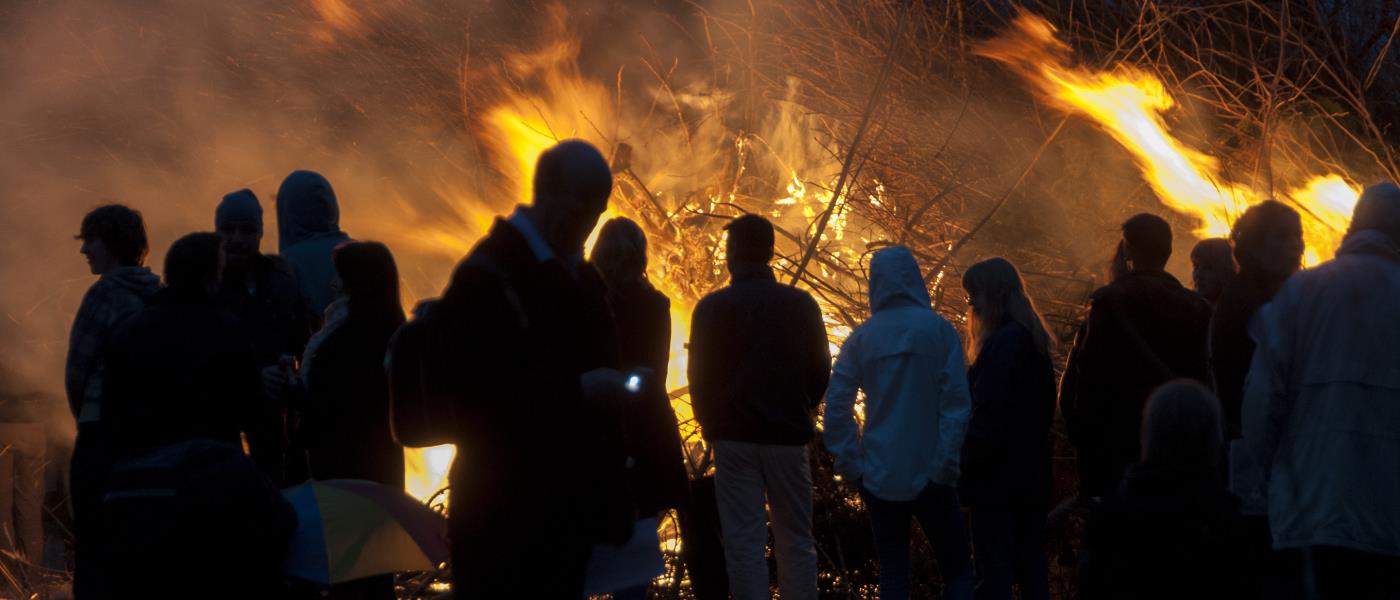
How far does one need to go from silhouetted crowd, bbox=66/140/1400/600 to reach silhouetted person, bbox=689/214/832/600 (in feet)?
0.04

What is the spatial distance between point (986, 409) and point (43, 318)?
8787 millimetres

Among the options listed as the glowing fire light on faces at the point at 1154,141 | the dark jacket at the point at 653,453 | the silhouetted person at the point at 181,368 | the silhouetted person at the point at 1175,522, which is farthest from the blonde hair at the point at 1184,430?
the glowing fire light on faces at the point at 1154,141

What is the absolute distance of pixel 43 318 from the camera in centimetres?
1188

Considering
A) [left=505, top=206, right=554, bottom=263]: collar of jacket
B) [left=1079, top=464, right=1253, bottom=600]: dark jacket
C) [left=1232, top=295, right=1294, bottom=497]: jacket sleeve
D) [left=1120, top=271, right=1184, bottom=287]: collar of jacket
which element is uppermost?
[left=1120, top=271, right=1184, bottom=287]: collar of jacket

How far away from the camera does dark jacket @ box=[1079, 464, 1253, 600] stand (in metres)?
4.12

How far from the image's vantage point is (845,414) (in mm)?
6273

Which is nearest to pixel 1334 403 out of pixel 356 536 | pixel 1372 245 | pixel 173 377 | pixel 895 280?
pixel 1372 245

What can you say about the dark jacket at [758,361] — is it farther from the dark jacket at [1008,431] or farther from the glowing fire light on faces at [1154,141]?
the glowing fire light on faces at [1154,141]

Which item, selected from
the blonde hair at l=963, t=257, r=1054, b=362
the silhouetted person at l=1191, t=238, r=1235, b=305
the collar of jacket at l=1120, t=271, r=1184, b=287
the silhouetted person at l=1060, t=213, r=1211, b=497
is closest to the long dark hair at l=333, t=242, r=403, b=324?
the blonde hair at l=963, t=257, r=1054, b=362

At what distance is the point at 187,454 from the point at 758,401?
2.60m

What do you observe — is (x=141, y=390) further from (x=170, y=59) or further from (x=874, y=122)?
(x=170, y=59)

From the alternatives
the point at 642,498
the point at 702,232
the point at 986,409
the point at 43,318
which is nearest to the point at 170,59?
the point at 43,318

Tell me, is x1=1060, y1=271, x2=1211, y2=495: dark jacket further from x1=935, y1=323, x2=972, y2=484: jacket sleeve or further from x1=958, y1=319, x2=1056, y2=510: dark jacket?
x1=935, y1=323, x2=972, y2=484: jacket sleeve

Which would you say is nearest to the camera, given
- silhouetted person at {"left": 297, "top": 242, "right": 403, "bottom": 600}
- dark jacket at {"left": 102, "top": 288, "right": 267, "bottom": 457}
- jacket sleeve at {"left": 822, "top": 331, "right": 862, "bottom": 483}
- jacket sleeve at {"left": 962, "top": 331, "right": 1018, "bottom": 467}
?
dark jacket at {"left": 102, "top": 288, "right": 267, "bottom": 457}
